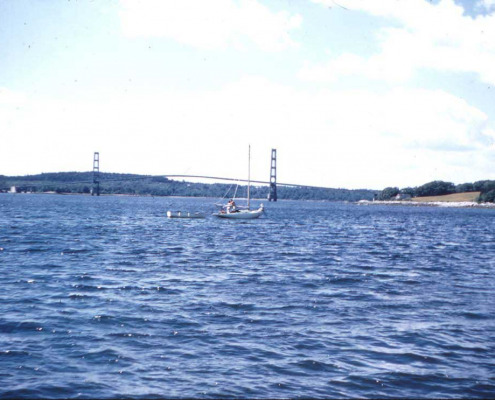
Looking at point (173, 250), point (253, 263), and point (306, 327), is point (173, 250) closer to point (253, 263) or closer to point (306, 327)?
point (253, 263)

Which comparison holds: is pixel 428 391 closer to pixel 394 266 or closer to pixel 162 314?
pixel 162 314

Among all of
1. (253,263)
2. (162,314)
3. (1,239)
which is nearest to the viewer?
(162,314)

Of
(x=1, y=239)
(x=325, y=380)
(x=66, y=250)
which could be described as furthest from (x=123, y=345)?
(x=1, y=239)

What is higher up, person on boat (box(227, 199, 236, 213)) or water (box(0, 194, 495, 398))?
person on boat (box(227, 199, 236, 213))

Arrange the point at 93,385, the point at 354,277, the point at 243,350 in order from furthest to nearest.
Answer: the point at 354,277 < the point at 243,350 < the point at 93,385

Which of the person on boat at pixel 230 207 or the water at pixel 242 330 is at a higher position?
the person on boat at pixel 230 207

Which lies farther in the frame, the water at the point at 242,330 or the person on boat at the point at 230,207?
the person on boat at the point at 230,207

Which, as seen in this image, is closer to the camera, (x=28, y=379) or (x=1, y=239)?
(x=28, y=379)

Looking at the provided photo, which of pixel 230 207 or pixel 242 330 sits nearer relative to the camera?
pixel 242 330

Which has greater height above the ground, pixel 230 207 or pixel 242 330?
pixel 230 207

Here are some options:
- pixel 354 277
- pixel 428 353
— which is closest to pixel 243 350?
pixel 428 353
